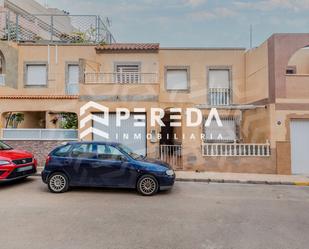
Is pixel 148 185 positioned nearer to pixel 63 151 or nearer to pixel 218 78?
pixel 63 151

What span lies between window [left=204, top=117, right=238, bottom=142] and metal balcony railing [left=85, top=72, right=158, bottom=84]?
200 inches

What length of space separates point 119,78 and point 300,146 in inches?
379

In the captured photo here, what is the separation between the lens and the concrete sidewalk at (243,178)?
372 inches

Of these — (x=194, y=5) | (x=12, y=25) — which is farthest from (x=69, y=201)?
(x=194, y=5)

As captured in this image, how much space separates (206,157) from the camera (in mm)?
11203

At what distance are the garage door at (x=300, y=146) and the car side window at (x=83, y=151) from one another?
913 centimetres

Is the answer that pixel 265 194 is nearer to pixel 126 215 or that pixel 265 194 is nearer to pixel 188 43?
pixel 126 215

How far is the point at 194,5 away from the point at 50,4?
15426mm

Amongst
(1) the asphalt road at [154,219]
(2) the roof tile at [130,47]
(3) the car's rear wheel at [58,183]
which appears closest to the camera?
(1) the asphalt road at [154,219]

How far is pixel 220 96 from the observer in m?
15.3

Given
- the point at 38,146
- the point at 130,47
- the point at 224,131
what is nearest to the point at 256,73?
the point at 224,131

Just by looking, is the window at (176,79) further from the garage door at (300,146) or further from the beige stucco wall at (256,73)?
the garage door at (300,146)

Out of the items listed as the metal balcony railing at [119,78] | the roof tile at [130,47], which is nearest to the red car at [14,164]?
the metal balcony railing at [119,78]

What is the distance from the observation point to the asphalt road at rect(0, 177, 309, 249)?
4.27 metres
